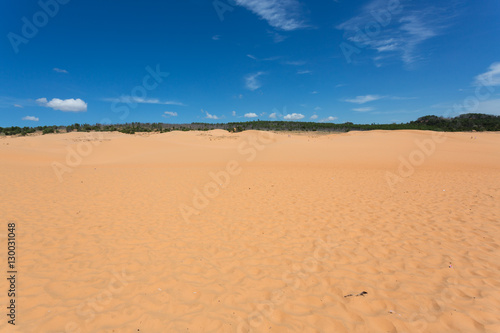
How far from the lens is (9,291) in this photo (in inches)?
140

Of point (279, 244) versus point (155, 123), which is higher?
point (155, 123)

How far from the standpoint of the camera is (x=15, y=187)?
9.73m

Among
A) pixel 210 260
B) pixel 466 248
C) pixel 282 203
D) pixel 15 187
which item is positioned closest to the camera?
pixel 210 260

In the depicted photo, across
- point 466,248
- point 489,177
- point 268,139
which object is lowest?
point 466,248

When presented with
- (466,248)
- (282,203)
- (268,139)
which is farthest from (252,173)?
(268,139)

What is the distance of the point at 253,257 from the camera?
4.75 m

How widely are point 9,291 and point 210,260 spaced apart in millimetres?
3181

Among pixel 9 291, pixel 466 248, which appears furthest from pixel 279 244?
pixel 9 291

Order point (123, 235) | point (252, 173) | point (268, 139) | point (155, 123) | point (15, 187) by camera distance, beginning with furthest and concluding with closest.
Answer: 1. point (155, 123)
2. point (268, 139)
3. point (252, 173)
4. point (15, 187)
5. point (123, 235)

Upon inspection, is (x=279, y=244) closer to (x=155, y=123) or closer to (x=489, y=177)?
(x=489, y=177)

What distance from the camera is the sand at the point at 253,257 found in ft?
10.5

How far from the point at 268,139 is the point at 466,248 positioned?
29191 mm

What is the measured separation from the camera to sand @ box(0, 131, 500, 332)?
319 centimetres

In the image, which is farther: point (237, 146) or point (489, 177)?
point (237, 146)
